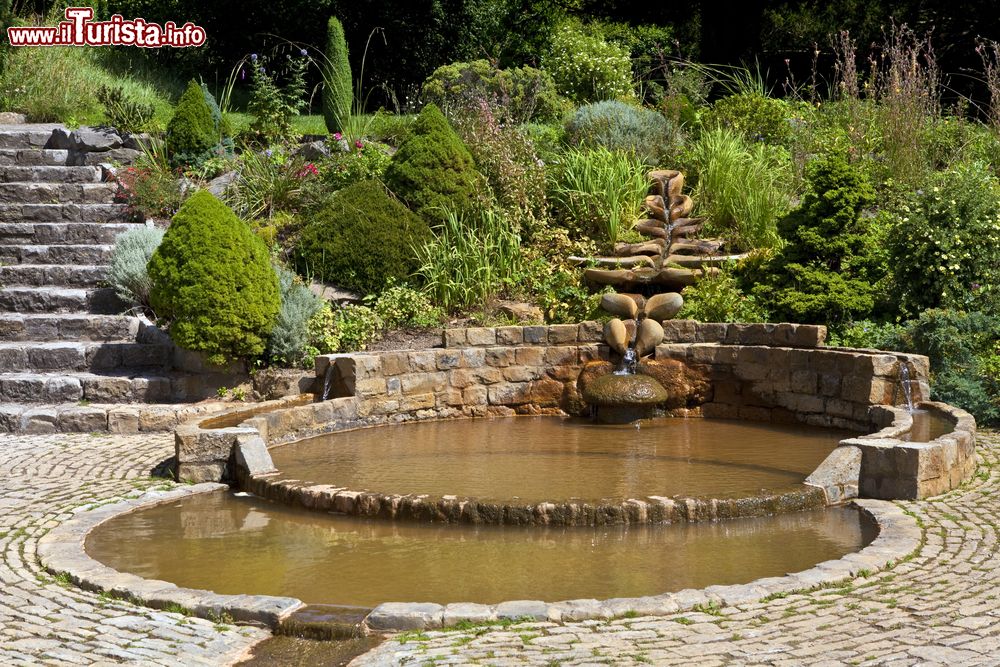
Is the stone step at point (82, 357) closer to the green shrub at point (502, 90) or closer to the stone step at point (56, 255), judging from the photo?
the stone step at point (56, 255)

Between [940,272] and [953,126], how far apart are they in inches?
208

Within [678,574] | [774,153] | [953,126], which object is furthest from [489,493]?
[953,126]

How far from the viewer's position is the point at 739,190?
503 inches

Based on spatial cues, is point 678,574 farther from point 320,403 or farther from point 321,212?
point 321,212

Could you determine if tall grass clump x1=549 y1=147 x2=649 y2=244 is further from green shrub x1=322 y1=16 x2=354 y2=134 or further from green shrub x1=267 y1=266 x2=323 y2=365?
green shrub x1=322 y1=16 x2=354 y2=134

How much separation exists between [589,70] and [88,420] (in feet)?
32.6

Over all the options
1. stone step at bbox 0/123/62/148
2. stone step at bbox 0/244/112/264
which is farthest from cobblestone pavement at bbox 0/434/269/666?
stone step at bbox 0/123/62/148

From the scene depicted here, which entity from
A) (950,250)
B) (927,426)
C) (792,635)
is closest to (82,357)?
(927,426)

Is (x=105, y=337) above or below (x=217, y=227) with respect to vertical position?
below

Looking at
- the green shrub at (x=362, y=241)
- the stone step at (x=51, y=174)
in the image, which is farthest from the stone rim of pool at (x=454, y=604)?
the stone step at (x=51, y=174)

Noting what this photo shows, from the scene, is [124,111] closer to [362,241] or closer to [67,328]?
[67,328]

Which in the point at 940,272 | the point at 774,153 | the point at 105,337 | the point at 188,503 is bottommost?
the point at 188,503

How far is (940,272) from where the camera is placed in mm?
10398

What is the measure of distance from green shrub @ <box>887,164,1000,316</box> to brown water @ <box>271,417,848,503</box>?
2.05 m
